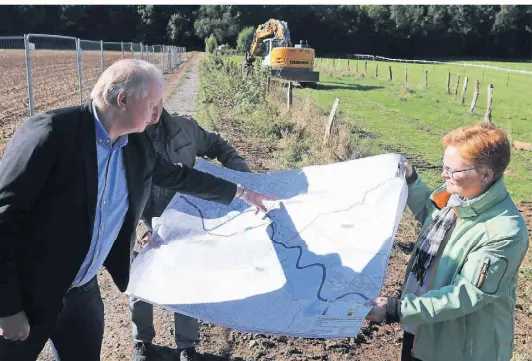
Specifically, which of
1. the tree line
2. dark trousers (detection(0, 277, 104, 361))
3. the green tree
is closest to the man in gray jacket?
dark trousers (detection(0, 277, 104, 361))

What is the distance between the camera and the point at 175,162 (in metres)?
3.12

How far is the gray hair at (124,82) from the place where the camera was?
6.22ft

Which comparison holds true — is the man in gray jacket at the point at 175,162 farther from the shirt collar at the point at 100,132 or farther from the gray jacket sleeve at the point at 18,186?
the gray jacket sleeve at the point at 18,186

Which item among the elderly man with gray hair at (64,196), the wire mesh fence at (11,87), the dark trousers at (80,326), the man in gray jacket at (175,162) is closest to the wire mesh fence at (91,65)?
the wire mesh fence at (11,87)

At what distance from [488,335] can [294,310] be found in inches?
32.7

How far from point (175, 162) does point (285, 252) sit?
0.84 meters

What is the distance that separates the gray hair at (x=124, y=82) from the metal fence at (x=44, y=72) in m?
6.53

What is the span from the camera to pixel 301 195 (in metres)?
3.22

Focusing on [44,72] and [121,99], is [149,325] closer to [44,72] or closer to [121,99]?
[121,99]

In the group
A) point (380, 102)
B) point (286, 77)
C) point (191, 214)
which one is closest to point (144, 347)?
point (191, 214)

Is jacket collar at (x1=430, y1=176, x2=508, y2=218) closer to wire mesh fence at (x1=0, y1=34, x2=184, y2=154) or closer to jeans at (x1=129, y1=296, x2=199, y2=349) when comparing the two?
jeans at (x1=129, y1=296, x2=199, y2=349)

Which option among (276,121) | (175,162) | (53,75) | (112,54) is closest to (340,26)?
(112,54)

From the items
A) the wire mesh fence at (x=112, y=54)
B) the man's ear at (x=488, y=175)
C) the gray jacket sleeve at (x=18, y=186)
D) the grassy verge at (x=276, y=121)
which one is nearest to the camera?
the gray jacket sleeve at (x=18, y=186)

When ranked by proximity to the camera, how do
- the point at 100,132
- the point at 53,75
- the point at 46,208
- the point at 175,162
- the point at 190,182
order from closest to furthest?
the point at 46,208 → the point at 100,132 → the point at 190,182 → the point at 175,162 → the point at 53,75
